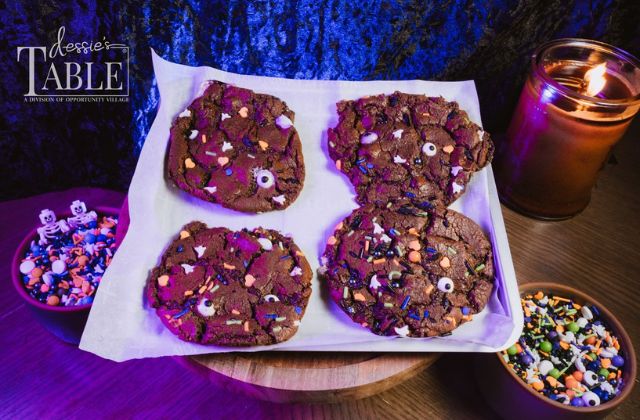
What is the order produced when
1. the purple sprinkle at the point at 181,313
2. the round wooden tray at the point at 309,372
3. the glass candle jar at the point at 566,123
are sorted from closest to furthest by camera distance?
1. the round wooden tray at the point at 309,372
2. the purple sprinkle at the point at 181,313
3. the glass candle jar at the point at 566,123

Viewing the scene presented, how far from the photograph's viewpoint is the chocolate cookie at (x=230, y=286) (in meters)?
1.27

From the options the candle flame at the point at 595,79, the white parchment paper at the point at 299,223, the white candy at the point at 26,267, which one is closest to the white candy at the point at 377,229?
the white parchment paper at the point at 299,223

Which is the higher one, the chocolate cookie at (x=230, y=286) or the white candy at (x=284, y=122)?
the white candy at (x=284, y=122)

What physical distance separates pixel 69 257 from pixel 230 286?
73 cm

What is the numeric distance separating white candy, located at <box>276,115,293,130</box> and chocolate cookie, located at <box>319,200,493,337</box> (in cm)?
35

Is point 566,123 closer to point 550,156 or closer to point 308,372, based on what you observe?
point 550,156

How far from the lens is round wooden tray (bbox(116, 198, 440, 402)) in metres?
1.17

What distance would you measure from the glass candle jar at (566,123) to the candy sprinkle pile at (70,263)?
1.28 m

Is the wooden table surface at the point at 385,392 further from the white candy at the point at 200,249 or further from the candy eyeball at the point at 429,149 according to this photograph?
the white candy at the point at 200,249

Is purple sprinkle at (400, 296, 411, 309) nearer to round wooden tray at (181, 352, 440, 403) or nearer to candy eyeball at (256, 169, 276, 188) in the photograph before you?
round wooden tray at (181, 352, 440, 403)

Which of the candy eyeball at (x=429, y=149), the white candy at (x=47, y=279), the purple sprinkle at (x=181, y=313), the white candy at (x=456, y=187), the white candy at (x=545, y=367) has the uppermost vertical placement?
the candy eyeball at (x=429, y=149)

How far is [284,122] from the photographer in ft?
5.34

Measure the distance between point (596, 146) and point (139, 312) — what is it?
1.26 meters

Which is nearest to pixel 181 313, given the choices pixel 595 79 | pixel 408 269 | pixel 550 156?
pixel 408 269
